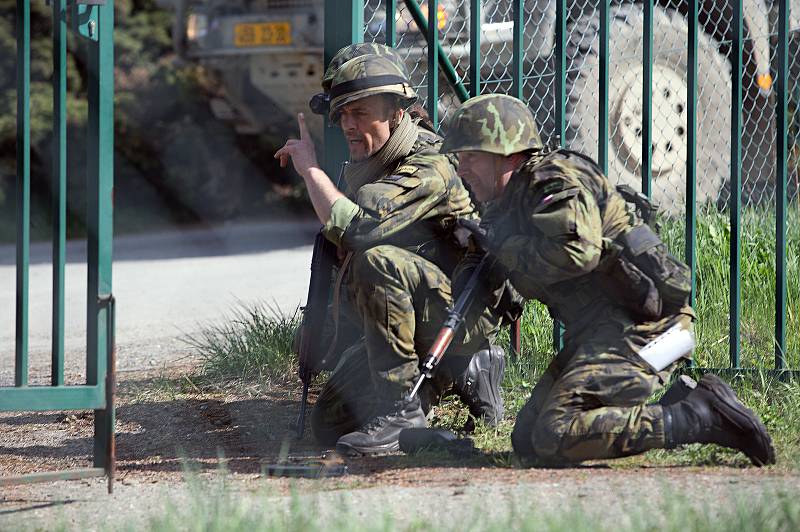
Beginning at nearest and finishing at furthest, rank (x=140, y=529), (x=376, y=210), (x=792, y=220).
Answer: (x=140, y=529), (x=376, y=210), (x=792, y=220)

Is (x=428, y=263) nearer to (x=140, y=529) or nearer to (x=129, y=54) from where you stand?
(x=140, y=529)

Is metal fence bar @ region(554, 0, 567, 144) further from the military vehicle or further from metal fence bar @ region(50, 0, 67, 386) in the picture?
metal fence bar @ region(50, 0, 67, 386)

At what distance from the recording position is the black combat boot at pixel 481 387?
3891mm

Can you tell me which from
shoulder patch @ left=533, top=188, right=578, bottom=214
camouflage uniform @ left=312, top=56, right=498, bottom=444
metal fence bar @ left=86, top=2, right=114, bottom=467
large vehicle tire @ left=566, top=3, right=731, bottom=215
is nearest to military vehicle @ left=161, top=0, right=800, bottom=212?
large vehicle tire @ left=566, top=3, right=731, bottom=215

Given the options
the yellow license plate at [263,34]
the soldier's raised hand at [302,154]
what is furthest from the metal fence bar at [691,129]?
the yellow license plate at [263,34]

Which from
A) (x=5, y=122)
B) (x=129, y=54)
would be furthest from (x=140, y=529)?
(x=129, y=54)

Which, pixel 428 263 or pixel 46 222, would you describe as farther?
pixel 46 222

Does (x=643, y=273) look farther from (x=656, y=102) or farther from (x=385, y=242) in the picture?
(x=656, y=102)

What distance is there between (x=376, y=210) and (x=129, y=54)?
8.65m

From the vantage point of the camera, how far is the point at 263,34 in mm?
8578

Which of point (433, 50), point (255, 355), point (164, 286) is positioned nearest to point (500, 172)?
point (433, 50)

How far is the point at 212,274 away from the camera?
8125mm

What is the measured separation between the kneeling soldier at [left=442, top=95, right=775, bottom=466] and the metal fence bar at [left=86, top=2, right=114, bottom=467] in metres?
0.93

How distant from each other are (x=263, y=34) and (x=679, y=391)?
585cm
